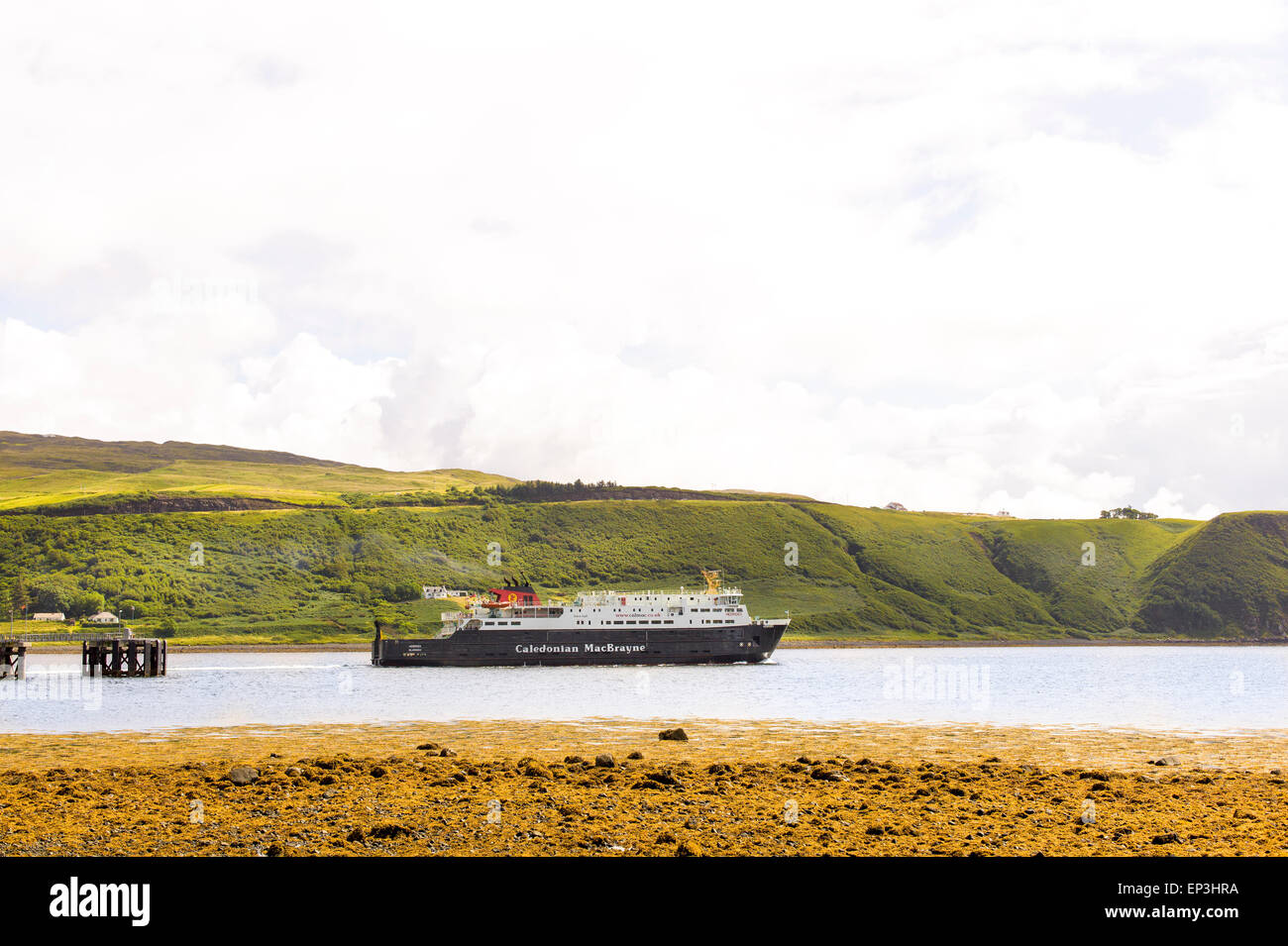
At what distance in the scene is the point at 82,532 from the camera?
643ft

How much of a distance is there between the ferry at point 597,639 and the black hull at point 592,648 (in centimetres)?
9

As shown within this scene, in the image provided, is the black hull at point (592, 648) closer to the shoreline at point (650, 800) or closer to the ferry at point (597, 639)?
the ferry at point (597, 639)

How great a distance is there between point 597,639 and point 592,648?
35.1 inches

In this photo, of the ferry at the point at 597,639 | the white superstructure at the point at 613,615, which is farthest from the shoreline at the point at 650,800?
the white superstructure at the point at 613,615

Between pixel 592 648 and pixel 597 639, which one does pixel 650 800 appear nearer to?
pixel 592 648

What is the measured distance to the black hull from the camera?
97.3m

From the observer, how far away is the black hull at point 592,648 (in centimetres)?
9731

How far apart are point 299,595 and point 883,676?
397 feet

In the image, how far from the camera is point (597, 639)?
320ft

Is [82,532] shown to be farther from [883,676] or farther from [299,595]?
[883,676]

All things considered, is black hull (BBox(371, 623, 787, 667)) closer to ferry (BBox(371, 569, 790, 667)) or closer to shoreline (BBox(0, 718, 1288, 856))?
ferry (BBox(371, 569, 790, 667))

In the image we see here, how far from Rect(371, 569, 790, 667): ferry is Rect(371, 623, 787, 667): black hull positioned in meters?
0.09

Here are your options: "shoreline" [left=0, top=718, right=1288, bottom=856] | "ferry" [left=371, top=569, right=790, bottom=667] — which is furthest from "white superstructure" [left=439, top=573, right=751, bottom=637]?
"shoreline" [left=0, top=718, right=1288, bottom=856]
